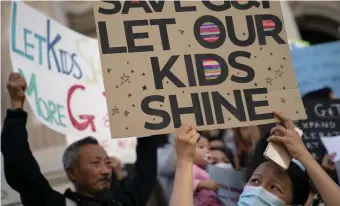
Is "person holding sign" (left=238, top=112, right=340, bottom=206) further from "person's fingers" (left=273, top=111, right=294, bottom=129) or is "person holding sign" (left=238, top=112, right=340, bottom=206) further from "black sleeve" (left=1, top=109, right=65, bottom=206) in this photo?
"black sleeve" (left=1, top=109, right=65, bottom=206)

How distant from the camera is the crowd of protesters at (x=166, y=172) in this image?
1.96 meters

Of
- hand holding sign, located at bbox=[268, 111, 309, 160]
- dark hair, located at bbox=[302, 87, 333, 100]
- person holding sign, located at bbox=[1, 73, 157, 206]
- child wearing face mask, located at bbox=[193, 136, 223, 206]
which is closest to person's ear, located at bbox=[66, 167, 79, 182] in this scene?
person holding sign, located at bbox=[1, 73, 157, 206]

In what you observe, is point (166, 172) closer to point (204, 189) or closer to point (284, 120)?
point (204, 189)

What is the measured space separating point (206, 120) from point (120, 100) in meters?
0.32

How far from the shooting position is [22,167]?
7.64 feet

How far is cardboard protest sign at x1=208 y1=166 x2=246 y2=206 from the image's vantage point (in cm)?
281

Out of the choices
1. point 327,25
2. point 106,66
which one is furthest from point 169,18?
point 327,25

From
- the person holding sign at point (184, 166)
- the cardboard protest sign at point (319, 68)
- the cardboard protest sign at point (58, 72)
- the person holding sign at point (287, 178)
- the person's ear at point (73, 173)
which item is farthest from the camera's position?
the cardboard protest sign at point (319, 68)

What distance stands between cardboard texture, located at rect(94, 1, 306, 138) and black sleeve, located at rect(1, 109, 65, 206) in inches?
19.8

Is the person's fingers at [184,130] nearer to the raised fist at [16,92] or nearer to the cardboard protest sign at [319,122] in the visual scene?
the raised fist at [16,92]

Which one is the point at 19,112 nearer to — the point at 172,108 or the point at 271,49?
the point at 172,108

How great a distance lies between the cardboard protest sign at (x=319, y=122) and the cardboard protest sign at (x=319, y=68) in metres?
0.52

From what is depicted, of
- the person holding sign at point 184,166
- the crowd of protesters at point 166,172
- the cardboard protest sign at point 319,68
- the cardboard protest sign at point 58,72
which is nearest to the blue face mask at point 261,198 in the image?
the crowd of protesters at point 166,172

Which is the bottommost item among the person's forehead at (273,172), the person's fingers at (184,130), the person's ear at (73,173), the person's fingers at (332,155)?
Result: the person's fingers at (332,155)
